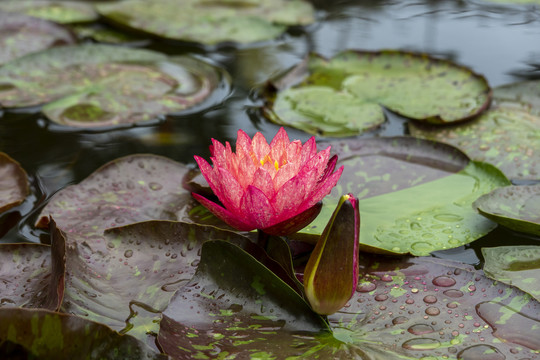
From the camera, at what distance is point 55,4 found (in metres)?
3.51

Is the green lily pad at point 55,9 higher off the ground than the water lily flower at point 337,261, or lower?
higher

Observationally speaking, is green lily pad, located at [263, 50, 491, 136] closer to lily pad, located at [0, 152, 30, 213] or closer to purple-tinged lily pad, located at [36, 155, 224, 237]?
purple-tinged lily pad, located at [36, 155, 224, 237]

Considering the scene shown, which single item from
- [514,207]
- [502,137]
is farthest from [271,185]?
[502,137]

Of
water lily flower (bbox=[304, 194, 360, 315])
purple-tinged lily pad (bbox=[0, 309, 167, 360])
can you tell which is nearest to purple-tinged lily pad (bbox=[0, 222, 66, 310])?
purple-tinged lily pad (bbox=[0, 309, 167, 360])

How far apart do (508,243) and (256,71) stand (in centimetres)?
163

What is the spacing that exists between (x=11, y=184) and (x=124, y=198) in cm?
40

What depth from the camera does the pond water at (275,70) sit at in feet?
6.39

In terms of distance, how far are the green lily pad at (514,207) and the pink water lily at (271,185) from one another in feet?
1.80

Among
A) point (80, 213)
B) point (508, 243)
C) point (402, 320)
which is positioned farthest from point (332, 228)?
point (80, 213)

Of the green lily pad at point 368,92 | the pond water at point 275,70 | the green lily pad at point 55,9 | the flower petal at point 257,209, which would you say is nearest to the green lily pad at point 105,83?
the pond water at point 275,70

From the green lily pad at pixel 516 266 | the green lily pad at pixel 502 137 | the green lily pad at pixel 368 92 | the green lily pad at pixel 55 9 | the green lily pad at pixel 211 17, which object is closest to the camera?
the green lily pad at pixel 516 266

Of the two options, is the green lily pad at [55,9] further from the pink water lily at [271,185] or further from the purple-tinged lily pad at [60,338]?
the purple-tinged lily pad at [60,338]

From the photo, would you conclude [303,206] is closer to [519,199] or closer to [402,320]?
[402,320]

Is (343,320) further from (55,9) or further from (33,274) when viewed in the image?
(55,9)
